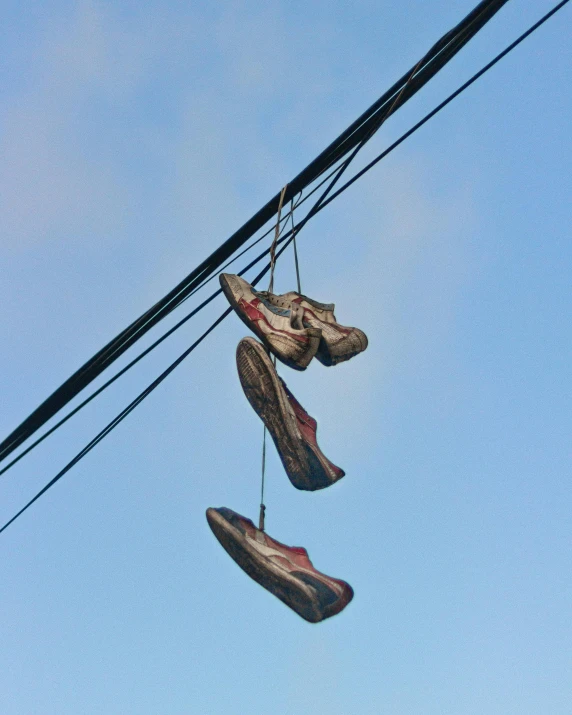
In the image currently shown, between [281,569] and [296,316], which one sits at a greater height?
[296,316]

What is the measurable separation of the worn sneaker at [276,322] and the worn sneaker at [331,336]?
0.15 feet

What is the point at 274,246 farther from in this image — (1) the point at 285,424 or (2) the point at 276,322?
(1) the point at 285,424

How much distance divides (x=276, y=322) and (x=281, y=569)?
1015 mm

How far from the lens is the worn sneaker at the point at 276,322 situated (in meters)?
4.01

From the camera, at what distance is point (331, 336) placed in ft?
13.8

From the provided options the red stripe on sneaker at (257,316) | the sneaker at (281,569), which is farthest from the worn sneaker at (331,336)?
the sneaker at (281,569)

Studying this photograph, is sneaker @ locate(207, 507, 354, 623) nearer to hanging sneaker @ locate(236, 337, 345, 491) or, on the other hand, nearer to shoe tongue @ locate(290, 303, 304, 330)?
hanging sneaker @ locate(236, 337, 345, 491)

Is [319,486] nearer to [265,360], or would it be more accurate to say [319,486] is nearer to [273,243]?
[265,360]

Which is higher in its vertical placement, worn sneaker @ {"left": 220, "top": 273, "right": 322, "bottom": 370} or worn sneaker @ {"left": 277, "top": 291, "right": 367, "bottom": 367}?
worn sneaker @ {"left": 277, "top": 291, "right": 367, "bottom": 367}

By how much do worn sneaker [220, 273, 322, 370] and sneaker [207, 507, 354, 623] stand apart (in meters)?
0.65

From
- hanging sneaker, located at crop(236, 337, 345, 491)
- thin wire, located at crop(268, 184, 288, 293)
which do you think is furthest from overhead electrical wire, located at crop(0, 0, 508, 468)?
hanging sneaker, located at crop(236, 337, 345, 491)

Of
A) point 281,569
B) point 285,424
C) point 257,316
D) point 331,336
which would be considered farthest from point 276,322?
point 281,569

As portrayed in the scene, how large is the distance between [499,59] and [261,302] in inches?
51.1

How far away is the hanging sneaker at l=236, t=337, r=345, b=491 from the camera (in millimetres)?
3867
